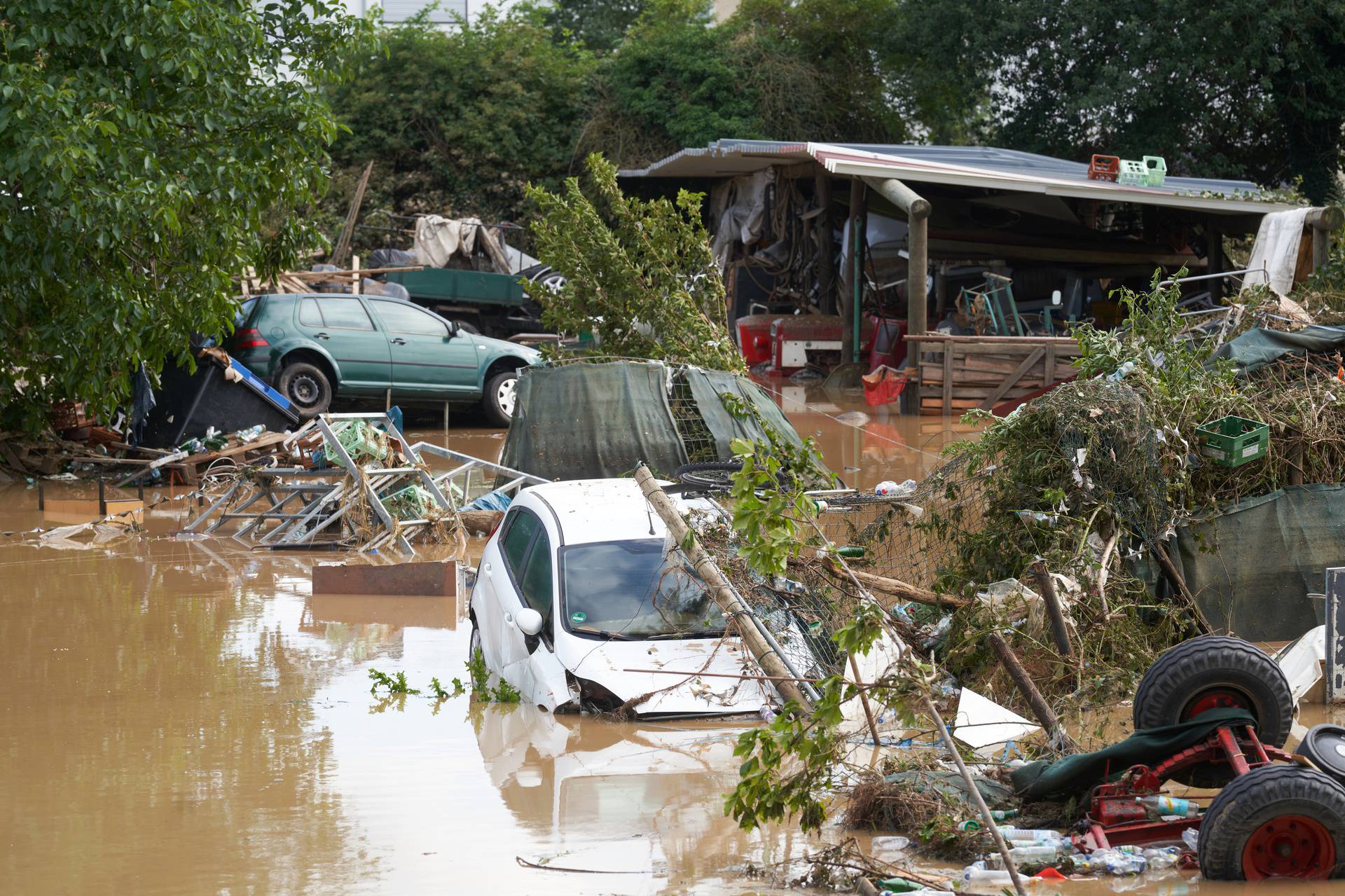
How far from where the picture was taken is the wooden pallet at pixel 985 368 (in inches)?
761

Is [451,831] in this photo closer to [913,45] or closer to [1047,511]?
[1047,511]

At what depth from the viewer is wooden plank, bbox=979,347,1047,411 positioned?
1925 centimetres

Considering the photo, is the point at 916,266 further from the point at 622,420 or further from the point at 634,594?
the point at 634,594

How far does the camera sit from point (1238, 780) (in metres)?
4.88

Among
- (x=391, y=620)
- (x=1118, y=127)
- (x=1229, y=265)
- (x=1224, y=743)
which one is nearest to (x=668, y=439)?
(x=391, y=620)

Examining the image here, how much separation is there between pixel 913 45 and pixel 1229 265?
36.8 ft

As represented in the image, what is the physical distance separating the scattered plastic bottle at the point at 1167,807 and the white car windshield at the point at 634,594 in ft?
8.15

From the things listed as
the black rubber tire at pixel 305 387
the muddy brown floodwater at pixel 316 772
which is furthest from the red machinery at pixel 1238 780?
the black rubber tire at pixel 305 387

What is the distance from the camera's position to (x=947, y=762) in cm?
604

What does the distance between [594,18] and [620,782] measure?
157ft

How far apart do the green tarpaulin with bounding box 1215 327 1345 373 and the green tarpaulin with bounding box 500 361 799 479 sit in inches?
184

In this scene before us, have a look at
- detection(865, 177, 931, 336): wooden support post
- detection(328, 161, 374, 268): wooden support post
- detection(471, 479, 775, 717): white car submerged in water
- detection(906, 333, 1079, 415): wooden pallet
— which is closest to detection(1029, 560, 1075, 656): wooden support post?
detection(471, 479, 775, 717): white car submerged in water

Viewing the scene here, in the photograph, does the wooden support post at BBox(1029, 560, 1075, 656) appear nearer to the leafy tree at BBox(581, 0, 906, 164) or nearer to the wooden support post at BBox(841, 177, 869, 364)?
the wooden support post at BBox(841, 177, 869, 364)

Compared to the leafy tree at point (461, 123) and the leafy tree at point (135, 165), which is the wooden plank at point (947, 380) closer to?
the leafy tree at point (135, 165)
